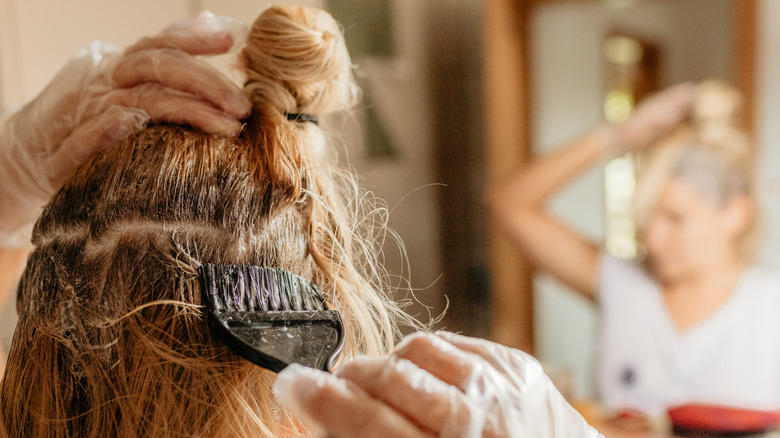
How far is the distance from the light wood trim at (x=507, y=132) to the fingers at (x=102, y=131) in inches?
43.2

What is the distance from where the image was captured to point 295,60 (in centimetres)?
52

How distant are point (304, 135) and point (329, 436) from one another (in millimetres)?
283

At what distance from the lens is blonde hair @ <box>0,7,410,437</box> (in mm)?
451

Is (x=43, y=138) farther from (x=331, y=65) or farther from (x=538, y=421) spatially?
(x=538, y=421)

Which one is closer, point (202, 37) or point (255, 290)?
point (255, 290)

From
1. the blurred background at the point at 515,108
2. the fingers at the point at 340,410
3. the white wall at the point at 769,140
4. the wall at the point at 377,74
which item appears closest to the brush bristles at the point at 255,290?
the fingers at the point at 340,410

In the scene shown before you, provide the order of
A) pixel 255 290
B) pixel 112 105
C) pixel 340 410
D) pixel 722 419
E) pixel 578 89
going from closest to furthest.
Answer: pixel 340 410, pixel 255 290, pixel 112 105, pixel 722 419, pixel 578 89

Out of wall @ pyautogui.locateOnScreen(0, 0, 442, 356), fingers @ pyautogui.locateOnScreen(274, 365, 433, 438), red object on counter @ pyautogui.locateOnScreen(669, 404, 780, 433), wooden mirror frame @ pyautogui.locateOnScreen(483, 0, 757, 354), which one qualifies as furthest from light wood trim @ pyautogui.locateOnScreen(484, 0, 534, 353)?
fingers @ pyautogui.locateOnScreen(274, 365, 433, 438)

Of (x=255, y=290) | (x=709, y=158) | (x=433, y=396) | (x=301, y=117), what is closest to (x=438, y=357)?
(x=433, y=396)

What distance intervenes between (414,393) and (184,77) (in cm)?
34

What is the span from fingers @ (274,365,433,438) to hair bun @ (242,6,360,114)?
10.6 inches

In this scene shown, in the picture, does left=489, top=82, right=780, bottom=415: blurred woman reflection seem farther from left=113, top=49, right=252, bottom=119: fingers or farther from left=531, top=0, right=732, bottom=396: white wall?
left=113, top=49, right=252, bottom=119: fingers

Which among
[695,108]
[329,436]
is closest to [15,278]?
[329,436]

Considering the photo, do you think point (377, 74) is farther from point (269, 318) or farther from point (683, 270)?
point (269, 318)
